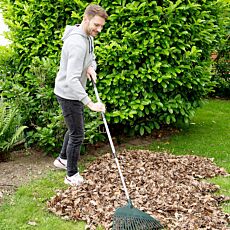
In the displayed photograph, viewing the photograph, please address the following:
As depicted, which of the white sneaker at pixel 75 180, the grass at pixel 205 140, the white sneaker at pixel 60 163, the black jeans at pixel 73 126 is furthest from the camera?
the grass at pixel 205 140

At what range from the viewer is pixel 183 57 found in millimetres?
6090

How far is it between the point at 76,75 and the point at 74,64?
113 mm

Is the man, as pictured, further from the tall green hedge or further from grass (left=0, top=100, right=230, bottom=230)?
the tall green hedge

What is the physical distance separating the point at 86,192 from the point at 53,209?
45cm

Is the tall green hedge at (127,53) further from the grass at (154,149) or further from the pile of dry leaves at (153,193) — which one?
the pile of dry leaves at (153,193)

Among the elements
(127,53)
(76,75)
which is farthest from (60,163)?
(127,53)

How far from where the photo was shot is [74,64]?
4.33 metres

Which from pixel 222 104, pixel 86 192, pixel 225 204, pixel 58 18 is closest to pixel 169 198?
pixel 225 204

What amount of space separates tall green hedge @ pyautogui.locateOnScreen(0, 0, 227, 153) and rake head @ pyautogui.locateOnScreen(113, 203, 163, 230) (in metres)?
2.12

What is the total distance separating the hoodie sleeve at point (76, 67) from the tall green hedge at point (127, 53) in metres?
1.38

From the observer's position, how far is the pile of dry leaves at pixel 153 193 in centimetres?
406

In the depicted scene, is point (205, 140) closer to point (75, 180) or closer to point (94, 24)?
point (75, 180)

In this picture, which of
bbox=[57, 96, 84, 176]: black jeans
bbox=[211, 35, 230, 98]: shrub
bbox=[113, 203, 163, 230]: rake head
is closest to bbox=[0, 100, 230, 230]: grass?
bbox=[57, 96, 84, 176]: black jeans

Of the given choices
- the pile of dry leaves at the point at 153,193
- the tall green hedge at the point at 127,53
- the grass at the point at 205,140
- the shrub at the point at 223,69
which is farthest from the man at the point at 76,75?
the shrub at the point at 223,69
